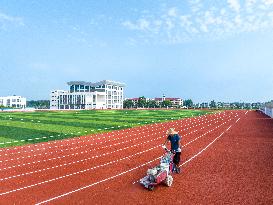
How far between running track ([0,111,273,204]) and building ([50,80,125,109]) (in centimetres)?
10222

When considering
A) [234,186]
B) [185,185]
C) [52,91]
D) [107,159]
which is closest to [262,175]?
[234,186]

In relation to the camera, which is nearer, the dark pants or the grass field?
the dark pants

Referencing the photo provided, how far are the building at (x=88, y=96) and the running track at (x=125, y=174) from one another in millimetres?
102218

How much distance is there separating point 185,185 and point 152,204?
224cm

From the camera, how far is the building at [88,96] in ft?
398

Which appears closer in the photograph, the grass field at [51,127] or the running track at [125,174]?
the running track at [125,174]

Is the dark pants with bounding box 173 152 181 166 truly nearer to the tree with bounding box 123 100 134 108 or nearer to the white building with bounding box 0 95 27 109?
the tree with bounding box 123 100 134 108

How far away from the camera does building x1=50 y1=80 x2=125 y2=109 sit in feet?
398

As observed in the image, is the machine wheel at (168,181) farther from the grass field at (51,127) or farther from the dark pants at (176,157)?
the grass field at (51,127)

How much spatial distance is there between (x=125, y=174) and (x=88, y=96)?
4343 inches

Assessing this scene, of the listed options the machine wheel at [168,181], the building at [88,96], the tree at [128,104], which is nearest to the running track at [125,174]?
the machine wheel at [168,181]

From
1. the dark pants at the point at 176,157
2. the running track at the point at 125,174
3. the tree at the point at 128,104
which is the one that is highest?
the tree at the point at 128,104

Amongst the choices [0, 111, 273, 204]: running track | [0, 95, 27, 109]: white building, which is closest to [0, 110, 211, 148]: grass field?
[0, 111, 273, 204]: running track

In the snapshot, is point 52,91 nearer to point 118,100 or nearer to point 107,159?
point 118,100
